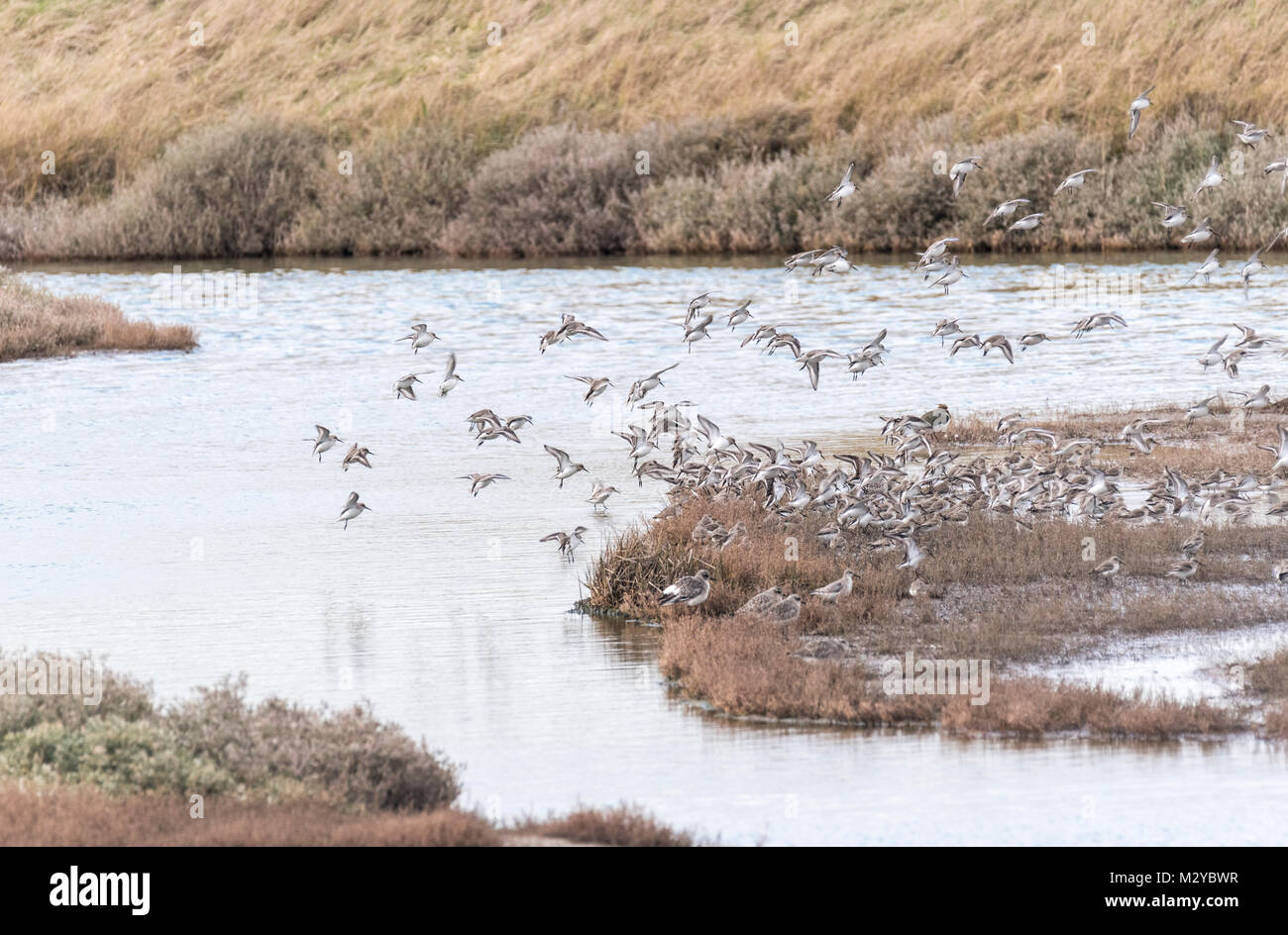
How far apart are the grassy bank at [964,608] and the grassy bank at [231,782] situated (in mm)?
2092

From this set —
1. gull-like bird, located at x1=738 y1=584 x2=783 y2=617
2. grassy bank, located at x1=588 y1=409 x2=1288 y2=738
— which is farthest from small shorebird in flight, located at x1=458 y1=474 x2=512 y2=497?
gull-like bird, located at x1=738 y1=584 x2=783 y2=617

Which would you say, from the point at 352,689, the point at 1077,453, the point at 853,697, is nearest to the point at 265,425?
the point at 1077,453

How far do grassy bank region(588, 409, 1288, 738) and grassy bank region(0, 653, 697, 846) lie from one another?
A: 82.3 inches

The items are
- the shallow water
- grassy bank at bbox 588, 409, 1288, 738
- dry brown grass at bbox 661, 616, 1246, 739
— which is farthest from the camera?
grassy bank at bbox 588, 409, 1288, 738

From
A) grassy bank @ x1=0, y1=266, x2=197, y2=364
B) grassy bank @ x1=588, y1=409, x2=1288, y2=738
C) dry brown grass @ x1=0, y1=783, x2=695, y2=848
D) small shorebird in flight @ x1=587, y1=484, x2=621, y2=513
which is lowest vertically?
dry brown grass @ x1=0, y1=783, x2=695, y2=848

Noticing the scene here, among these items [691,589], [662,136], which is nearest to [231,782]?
[691,589]

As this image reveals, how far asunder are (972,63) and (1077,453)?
28.3 m

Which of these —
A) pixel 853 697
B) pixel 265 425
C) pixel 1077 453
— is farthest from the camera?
pixel 265 425

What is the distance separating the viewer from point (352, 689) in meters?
10.0

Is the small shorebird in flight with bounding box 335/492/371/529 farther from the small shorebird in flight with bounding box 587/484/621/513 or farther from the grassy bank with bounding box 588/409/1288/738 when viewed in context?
the grassy bank with bounding box 588/409/1288/738

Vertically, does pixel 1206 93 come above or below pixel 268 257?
above

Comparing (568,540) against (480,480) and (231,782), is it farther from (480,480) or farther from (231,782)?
(231,782)

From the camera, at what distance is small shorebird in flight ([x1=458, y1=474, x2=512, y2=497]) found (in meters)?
14.6
